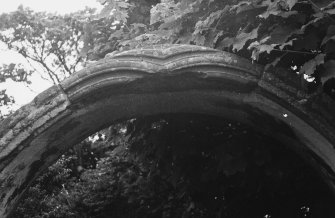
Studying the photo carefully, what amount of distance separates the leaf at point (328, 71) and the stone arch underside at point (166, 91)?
0.32 m

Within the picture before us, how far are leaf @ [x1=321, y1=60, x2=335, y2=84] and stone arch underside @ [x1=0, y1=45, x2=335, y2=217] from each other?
0.32 meters

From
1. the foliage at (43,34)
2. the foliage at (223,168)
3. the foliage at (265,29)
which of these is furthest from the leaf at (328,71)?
the foliage at (43,34)

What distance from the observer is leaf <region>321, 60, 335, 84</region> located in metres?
2.80

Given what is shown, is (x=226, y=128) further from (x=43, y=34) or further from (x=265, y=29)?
(x=43, y=34)

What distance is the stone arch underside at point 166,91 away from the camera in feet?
10.5

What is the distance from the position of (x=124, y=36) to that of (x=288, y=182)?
2.64 metres

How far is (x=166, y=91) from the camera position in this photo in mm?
3496

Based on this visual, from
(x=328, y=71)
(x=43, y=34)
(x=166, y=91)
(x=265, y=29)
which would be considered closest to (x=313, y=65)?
(x=328, y=71)

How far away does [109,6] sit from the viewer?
395 cm

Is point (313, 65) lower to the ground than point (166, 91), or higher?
lower

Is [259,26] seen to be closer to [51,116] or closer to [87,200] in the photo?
[51,116]

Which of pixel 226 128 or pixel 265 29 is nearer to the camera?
pixel 265 29

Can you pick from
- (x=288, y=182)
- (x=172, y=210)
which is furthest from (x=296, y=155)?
(x=172, y=210)

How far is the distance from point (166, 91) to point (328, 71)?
52.7 inches
